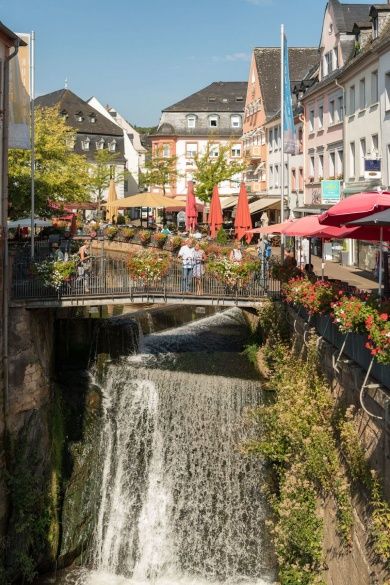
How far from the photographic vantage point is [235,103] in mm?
72000

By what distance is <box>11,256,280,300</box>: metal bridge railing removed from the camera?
694 inches

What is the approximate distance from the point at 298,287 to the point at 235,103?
2369 inches

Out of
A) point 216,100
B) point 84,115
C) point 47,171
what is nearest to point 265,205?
point 47,171

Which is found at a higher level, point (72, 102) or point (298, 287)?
point (72, 102)

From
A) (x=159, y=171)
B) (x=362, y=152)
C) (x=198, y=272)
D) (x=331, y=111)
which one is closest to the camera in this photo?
(x=198, y=272)

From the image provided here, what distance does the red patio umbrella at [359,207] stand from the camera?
1121 centimetres

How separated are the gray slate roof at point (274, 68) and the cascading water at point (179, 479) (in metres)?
34.3

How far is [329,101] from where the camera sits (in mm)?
35812

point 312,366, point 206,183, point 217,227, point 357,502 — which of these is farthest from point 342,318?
point 206,183

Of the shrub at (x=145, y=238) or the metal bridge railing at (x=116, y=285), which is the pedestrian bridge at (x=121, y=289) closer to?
the metal bridge railing at (x=116, y=285)

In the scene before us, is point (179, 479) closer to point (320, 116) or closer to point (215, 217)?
point (215, 217)

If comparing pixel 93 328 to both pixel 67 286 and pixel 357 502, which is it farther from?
pixel 357 502

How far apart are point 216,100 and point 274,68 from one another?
777 inches

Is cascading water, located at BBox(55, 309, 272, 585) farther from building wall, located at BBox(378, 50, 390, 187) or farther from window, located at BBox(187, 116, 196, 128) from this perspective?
window, located at BBox(187, 116, 196, 128)
